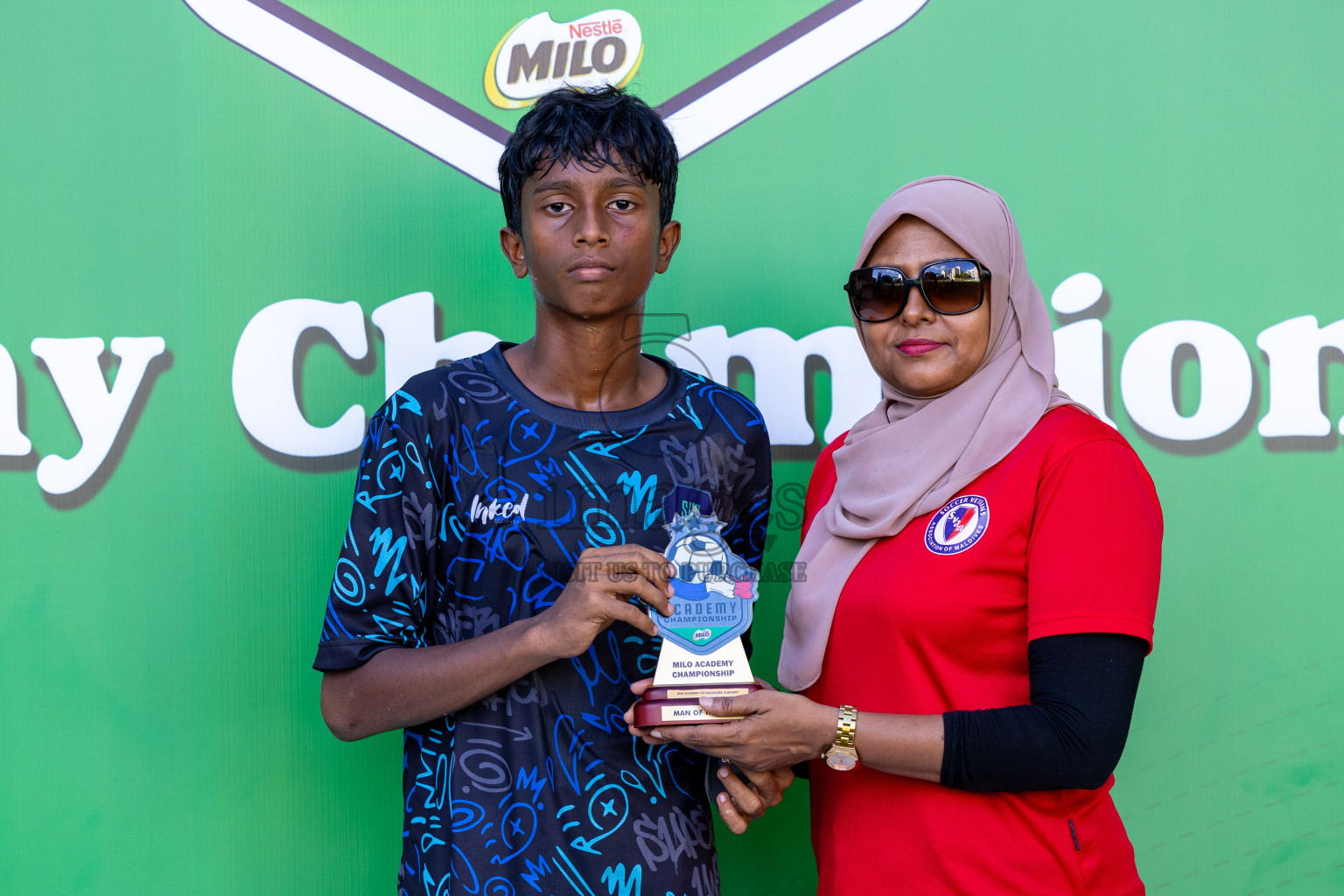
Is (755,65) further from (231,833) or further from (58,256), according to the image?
(231,833)

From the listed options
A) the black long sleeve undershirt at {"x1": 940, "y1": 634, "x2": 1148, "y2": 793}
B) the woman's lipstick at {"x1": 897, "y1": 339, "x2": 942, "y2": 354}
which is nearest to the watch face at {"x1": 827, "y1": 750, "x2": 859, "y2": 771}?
the black long sleeve undershirt at {"x1": 940, "y1": 634, "x2": 1148, "y2": 793}

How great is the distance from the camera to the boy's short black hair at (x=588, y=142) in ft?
6.24

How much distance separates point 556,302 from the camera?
192cm

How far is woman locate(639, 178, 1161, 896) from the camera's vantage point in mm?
1530

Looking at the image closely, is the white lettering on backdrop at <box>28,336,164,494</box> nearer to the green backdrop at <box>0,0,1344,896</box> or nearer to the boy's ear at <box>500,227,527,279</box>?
the green backdrop at <box>0,0,1344,896</box>

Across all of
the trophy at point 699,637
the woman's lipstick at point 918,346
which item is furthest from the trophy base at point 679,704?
the woman's lipstick at point 918,346

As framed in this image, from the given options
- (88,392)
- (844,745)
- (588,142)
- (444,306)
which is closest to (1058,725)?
(844,745)

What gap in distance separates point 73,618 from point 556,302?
1598 millimetres

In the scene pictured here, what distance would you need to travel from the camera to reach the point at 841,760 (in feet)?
5.19

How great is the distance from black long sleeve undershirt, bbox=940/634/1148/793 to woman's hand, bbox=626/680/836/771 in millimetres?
204

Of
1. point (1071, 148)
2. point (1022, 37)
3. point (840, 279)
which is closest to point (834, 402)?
point (840, 279)

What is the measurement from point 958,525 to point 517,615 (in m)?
0.82

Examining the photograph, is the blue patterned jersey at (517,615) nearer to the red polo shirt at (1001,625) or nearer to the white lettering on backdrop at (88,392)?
the red polo shirt at (1001,625)

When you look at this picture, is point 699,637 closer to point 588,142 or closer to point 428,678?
point 428,678
